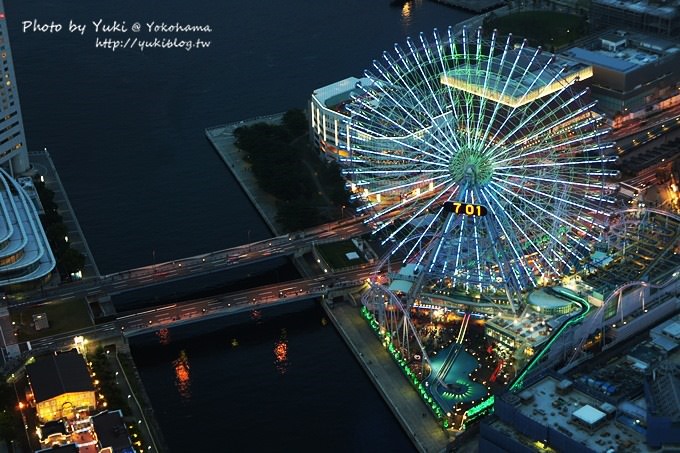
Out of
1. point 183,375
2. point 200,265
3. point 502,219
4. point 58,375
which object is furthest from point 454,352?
point 58,375

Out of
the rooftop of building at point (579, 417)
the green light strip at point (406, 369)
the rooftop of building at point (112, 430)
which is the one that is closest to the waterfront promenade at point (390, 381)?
the green light strip at point (406, 369)

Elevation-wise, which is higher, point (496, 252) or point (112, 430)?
point (112, 430)

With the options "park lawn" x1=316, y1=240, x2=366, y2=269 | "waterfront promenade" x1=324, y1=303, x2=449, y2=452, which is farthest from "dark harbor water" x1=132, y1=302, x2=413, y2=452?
"park lawn" x1=316, y1=240, x2=366, y2=269

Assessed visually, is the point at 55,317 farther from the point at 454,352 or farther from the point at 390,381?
the point at 454,352

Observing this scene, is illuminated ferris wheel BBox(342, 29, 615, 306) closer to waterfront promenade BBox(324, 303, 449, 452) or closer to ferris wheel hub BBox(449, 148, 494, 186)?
ferris wheel hub BBox(449, 148, 494, 186)

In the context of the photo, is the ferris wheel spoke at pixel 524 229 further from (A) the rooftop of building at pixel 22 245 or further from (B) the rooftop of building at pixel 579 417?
(A) the rooftop of building at pixel 22 245

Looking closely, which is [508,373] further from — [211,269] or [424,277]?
[211,269]

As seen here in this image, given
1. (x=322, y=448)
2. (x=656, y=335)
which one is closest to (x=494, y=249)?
(x=656, y=335)
